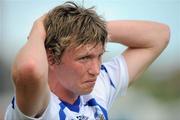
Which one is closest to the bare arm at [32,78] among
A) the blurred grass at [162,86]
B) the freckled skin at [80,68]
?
the freckled skin at [80,68]

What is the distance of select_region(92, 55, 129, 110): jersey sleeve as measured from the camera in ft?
7.01

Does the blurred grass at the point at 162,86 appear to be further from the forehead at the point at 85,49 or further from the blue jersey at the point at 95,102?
the forehead at the point at 85,49

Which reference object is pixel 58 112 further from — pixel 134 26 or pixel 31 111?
pixel 134 26

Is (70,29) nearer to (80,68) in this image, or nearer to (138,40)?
(80,68)

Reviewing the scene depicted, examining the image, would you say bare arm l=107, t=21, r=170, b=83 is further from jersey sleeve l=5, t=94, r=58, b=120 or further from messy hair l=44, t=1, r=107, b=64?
jersey sleeve l=5, t=94, r=58, b=120

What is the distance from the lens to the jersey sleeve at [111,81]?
214cm

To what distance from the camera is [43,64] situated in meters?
1.78

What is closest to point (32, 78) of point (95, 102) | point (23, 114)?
point (23, 114)

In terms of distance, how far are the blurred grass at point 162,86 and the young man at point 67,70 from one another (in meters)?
2.40

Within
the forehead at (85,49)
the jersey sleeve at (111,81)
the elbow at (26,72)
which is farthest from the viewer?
the jersey sleeve at (111,81)

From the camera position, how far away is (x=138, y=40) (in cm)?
226

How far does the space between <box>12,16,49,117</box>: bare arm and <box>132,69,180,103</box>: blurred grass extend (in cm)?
281

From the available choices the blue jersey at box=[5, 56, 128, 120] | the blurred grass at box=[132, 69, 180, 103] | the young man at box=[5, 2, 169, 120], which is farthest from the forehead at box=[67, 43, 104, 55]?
the blurred grass at box=[132, 69, 180, 103]

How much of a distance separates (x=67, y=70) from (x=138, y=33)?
0.43 m
